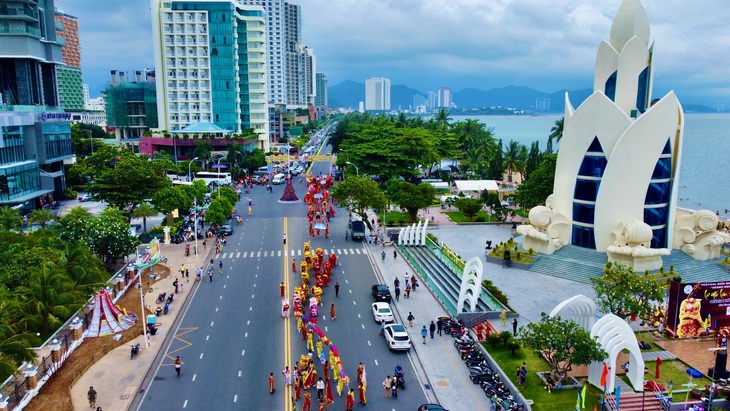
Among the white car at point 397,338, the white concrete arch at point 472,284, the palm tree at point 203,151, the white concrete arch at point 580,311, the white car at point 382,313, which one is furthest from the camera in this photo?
the palm tree at point 203,151

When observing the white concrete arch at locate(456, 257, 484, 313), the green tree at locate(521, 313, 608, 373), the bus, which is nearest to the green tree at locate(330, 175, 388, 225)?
the white concrete arch at locate(456, 257, 484, 313)

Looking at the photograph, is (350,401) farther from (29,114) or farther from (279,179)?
(279,179)

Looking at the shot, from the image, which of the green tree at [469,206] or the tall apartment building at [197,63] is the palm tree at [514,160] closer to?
the green tree at [469,206]

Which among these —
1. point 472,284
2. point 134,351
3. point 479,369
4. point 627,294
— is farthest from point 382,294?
point 134,351

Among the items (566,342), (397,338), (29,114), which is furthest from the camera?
(29,114)

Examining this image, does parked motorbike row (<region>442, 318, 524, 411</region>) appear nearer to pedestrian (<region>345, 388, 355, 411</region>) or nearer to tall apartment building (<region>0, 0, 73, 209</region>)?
pedestrian (<region>345, 388, 355, 411</region>)

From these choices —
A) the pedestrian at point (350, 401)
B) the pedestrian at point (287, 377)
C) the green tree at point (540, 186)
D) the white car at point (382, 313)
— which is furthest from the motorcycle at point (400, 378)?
the green tree at point (540, 186)

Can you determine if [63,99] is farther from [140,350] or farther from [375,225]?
[140,350]
